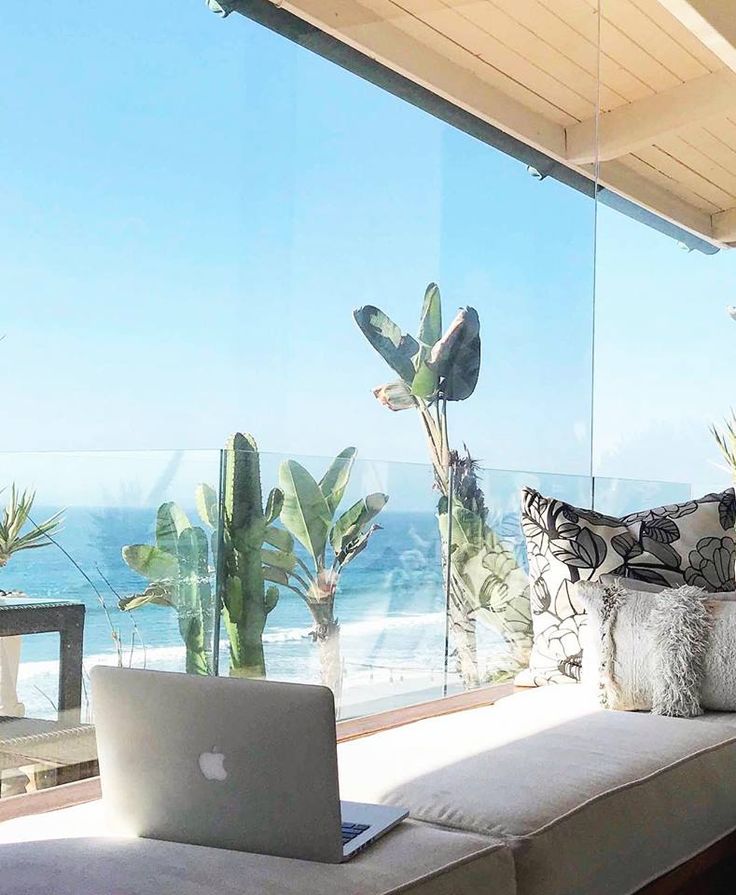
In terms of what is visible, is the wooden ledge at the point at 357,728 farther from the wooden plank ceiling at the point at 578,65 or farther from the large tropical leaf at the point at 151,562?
the wooden plank ceiling at the point at 578,65

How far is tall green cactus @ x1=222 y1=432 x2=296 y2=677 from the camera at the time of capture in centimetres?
301

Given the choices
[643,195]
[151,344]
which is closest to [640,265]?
[643,195]

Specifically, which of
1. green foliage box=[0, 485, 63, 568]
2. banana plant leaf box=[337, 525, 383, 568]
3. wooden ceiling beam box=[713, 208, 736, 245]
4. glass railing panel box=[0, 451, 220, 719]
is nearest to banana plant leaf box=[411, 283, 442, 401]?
banana plant leaf box=[337, 525, 383, 568]

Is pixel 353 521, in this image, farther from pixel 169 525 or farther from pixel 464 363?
pixel 464 363

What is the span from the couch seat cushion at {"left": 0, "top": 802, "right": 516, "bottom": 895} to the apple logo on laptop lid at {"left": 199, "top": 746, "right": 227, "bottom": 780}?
0.10 meters

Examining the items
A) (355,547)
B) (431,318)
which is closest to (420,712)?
(355,547)

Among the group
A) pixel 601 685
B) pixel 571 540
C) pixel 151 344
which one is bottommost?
pixel 601 685

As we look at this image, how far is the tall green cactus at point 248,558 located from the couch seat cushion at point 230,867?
1367 mm

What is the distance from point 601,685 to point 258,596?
1038mm

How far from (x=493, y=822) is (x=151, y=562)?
1401mm

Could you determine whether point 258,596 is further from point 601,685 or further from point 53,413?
point 601,685

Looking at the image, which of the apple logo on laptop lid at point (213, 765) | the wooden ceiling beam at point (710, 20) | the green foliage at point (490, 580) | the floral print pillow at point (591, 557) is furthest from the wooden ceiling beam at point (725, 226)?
the apple logo on laptop lid at point (213, 765)

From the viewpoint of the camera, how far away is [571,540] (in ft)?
9.68

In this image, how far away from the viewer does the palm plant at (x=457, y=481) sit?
3719 mm
